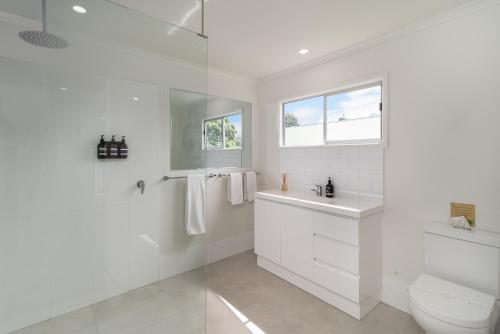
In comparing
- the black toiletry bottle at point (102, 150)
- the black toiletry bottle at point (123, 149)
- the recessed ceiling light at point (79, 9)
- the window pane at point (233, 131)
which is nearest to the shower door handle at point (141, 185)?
the black toiletry bottle at point (123, 149)

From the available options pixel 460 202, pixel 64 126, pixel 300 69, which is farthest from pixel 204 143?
pixel 460 202

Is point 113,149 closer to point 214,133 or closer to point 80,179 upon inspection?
point 80,179

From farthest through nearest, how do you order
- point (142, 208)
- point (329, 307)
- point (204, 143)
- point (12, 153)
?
1. point (204, 143)
2. point (142, 208)
3. point (329, 307)
4. point (12, 153)

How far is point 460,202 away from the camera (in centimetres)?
181

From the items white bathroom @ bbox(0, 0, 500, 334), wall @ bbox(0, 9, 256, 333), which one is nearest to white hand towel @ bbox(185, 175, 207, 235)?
white bathroom @ bbox(0, 0, 500, 334)

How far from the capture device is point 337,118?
8.80ft

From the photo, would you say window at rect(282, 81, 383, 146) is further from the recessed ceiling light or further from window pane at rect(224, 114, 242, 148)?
the recessed ceiling light

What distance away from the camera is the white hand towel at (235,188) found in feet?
10.3

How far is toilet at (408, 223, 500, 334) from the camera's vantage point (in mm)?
1377

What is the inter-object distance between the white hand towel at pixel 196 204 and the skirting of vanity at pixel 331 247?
76cm

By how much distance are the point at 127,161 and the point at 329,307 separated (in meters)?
2.28

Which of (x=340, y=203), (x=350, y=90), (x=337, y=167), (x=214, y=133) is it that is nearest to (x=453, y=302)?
(x=340, y=203)

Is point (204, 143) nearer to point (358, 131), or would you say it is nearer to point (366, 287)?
point (358, 131)

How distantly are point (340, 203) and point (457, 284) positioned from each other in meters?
0.95
